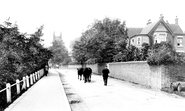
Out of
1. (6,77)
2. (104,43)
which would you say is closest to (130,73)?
(104,43)

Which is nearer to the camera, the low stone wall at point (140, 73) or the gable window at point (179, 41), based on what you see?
the low stone wall at point (140, 73)

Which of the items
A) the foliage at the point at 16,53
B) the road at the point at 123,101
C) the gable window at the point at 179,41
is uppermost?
the gable window at the point at 179,41

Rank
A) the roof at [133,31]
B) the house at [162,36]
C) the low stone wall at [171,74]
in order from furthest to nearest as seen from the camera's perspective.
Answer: the roof at [133,31]
the house at [162,36]
the low stone wall at [171,74]

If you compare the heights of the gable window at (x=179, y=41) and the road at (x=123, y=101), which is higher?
the gable window at (x=179, y=41)

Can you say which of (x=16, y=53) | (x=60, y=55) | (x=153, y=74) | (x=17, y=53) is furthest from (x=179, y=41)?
(x=60, y=55)

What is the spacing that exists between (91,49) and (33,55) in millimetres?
11562

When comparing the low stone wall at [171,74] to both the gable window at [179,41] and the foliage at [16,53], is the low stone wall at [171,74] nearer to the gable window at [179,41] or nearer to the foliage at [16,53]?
the foliage at [16,53]

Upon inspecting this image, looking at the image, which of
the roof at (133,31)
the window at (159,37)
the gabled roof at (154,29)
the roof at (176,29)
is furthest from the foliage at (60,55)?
the window at (159,37)

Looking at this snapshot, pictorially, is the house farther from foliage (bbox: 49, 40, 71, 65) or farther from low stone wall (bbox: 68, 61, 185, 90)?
foliage (bbox: 49, 40, 71, 65)

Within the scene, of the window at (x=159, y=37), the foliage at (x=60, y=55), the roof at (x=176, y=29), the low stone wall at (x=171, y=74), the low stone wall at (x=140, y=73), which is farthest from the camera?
the foliage at (x=60, y=55)

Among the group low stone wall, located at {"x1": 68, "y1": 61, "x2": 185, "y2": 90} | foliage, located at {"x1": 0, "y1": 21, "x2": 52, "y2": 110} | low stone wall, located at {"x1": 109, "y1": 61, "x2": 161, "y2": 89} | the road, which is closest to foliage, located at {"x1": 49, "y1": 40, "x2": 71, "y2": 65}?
foliage, located at {"x1": 0, "y1": 21, "x2": 52, "y2": 110}

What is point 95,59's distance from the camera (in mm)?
34000

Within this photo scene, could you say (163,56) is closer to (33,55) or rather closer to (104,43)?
(33,55)

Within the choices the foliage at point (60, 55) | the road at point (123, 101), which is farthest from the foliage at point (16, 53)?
the foliage at point (60, 55)
